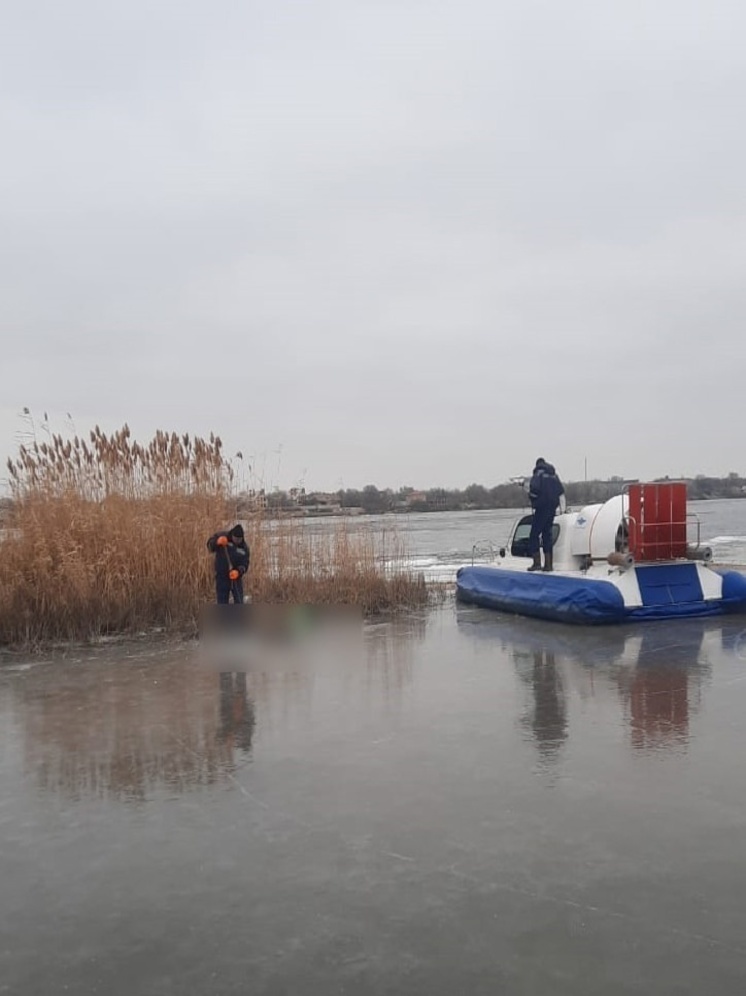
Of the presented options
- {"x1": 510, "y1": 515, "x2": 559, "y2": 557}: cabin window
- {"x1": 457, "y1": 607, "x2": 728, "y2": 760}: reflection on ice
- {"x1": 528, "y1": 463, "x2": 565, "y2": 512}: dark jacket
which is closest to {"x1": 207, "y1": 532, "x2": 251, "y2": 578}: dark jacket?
{"x1": 457, "y1": 607, "x2": 728, "y2": 760}: reflection on ice

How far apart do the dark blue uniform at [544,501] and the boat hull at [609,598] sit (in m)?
0.74

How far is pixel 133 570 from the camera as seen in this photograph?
11.4 meters

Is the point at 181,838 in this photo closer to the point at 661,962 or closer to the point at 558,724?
the point at 661,962

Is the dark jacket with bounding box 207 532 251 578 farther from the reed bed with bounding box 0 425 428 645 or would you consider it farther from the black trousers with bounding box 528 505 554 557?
the black trousers with bounding box 528 505 554 557

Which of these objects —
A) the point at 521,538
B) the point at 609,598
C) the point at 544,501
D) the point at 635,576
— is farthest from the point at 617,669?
the point at 521,538

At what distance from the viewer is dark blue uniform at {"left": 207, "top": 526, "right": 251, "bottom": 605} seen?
436 inches

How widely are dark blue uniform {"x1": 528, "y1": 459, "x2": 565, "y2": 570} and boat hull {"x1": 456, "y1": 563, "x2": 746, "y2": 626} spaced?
739 millimetres

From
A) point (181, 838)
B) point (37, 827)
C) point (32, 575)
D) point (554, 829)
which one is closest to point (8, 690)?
point (32, 575)

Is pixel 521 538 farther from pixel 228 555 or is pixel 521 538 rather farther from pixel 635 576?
pixel 228 555

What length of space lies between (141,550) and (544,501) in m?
5.55

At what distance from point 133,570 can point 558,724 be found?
6554mm

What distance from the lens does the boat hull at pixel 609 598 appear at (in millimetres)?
10930

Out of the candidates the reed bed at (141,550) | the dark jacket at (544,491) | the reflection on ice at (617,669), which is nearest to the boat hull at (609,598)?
the reflection on ice at (617,669)

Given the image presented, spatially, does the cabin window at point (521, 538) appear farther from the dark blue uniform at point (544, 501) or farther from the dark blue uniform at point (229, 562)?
the dark blue uniform at point (229, 562)
